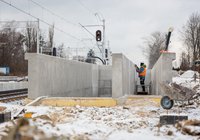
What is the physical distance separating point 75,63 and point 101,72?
6283 mm

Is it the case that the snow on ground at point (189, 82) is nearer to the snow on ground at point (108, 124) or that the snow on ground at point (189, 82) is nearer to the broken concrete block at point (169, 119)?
the snow on ground at point (108, 124)

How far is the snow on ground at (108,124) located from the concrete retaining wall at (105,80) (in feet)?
40.2

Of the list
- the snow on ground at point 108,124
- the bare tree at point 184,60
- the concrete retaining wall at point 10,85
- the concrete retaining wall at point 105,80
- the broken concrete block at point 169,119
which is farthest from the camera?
the bare tree at point 184,60

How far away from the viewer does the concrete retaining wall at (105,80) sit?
2419cm

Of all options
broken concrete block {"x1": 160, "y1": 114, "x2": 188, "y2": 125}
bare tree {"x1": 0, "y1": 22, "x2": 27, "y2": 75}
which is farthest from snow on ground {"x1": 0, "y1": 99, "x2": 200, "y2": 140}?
bare tree {"x1": 0, "y1": 22, "x2": 27, "y2": 75}

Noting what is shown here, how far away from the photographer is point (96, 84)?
80.4 feet

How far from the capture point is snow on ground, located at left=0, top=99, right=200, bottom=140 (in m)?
6.26

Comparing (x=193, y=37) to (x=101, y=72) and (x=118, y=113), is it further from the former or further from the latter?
(x=118, y=113)

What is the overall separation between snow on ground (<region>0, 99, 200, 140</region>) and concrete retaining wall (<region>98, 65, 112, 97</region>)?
1224cm

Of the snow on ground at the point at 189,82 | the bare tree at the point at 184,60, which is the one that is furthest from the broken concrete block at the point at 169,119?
the bare tree at the point at 184,60

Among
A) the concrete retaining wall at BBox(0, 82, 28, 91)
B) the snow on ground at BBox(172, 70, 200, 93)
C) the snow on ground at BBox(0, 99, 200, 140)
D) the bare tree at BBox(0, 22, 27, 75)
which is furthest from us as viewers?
the bare tree at BBox(0, 22, 27, 75)

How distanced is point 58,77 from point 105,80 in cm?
959

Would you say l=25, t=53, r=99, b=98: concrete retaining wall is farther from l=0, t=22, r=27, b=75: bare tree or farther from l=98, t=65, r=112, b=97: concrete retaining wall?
l=0, t=22, r=27, b=75: bare tree

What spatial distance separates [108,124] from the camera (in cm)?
788
